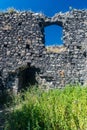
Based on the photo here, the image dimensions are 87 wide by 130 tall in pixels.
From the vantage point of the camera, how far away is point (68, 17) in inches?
657

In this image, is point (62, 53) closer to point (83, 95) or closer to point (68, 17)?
point (68, 17)

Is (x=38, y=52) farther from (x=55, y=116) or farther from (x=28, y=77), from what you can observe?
(x=55, y=116)

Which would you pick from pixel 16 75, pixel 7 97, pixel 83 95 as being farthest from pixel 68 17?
pixel 83 95

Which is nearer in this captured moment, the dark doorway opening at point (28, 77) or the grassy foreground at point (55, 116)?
the grassy foreground at point (55, 116)

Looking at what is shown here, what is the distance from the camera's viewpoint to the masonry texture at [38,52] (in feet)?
51.6

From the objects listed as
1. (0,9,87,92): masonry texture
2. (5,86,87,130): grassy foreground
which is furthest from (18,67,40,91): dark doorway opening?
(5,86,87,130): grassy foreground

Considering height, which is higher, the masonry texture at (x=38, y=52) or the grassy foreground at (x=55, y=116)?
the masonry texture at (x=38, y=52)

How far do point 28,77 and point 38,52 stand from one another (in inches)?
45.0

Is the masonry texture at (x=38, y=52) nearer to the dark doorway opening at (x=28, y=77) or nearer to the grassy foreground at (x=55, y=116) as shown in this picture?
the dark doorway opening at (x=28, y=77)

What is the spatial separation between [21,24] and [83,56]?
301 centimetres

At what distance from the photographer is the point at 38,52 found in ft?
52.8

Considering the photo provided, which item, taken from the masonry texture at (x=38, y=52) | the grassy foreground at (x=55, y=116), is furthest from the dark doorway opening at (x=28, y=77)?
the grassy foreground at (x=55, y=116)

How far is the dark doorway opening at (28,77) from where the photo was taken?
1567cm

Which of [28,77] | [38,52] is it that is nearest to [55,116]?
[28,77]
